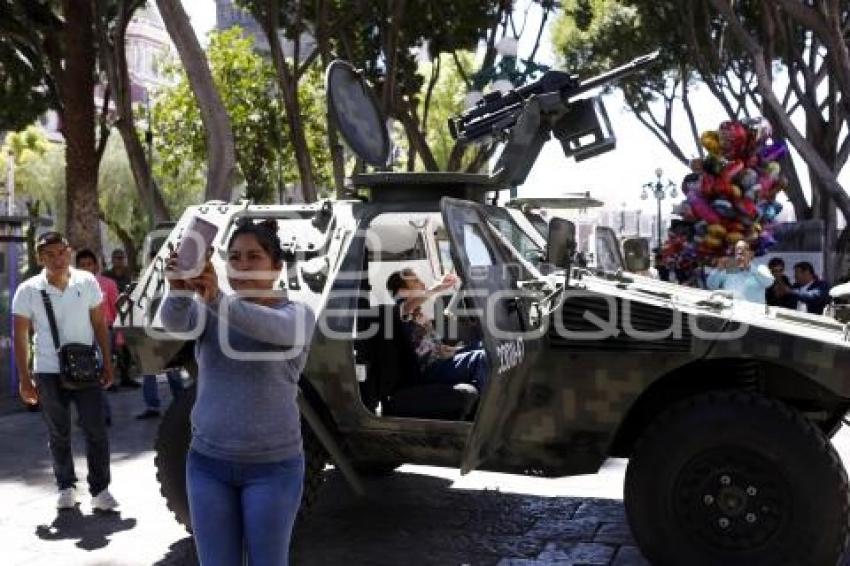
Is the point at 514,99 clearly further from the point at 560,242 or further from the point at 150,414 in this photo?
the point at 150,414

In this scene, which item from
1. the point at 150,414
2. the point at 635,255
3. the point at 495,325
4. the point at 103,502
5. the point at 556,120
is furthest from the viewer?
the point at 150,414

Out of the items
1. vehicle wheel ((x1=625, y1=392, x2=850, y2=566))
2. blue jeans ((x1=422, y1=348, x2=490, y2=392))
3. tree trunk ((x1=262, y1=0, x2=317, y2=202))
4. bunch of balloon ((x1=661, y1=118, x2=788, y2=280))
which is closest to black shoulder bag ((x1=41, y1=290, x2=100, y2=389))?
blue jeans ((x1=422, y1=348, x2=490, y2=392))

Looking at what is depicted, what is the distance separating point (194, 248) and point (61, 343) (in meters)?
3.37

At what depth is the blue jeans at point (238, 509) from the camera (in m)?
3.08

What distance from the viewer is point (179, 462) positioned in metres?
5.22

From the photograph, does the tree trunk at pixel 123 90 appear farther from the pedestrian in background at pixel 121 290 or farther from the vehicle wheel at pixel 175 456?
the vehicle wheel at pixel 175 456

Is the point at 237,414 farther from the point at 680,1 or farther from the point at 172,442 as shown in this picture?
the point at 680,1

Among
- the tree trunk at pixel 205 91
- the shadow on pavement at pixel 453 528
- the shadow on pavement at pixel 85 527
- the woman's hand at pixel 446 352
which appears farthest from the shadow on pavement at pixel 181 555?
the tree trunk at pixel 205 91

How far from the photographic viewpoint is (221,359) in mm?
3176

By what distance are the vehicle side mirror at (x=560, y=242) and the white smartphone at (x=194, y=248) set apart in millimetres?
2226

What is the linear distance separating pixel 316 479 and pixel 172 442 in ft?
2.44

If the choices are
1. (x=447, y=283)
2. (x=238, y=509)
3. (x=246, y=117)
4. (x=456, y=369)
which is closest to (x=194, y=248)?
(x=238, y=509)

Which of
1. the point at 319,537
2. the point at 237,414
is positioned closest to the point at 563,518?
the point at 319,537

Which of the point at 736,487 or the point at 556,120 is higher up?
the point at 556,120
